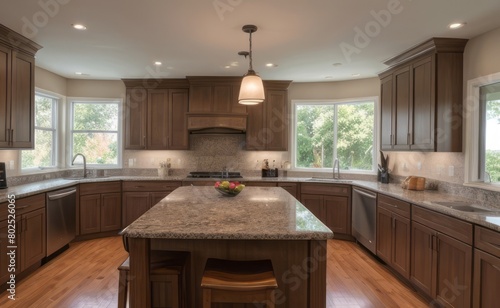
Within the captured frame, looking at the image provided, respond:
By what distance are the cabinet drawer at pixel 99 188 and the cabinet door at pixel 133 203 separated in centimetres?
19

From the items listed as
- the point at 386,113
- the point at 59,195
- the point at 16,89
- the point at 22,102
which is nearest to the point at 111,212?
the point at 59,195

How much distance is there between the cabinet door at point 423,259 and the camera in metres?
2.67

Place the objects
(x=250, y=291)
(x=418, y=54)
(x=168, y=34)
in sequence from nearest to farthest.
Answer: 1. (x=250, y=291)
2. (x=168, y=34)
3. (x=418, y=54)

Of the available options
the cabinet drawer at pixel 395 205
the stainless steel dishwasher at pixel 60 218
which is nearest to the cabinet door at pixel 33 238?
the stainless steel dishwasher at pixel 60 218

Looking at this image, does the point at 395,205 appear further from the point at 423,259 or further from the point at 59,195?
the point at 59,195

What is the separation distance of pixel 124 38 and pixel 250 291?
294 centimetres

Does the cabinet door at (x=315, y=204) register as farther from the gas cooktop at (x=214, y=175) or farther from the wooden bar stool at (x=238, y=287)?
the wooden bar stool at (x=238, y=287)

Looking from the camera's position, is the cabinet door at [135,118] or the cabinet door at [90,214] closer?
the cabinet door at [90,214]

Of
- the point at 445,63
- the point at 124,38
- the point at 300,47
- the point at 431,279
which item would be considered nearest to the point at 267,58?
the point at 300,47

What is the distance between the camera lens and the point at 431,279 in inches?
105

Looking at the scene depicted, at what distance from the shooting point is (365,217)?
13.2ft

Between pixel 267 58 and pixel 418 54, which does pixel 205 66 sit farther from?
pixel 418 54

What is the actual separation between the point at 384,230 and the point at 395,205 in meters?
0.43

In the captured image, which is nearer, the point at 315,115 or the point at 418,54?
A: the point at 418,54
